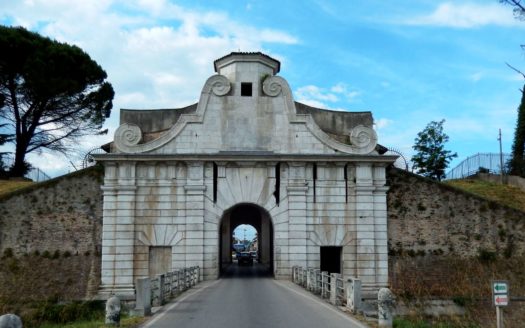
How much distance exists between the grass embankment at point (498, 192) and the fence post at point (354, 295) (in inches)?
716

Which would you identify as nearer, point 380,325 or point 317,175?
point 380,325

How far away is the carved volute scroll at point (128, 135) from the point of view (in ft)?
87.1

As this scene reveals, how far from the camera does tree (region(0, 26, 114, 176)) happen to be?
1469 inches

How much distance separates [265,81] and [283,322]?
16771mm

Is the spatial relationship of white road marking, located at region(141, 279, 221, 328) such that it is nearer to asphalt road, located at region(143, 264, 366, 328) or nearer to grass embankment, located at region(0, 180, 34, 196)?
asphalt road, located at region(143, 264, 366, 328)

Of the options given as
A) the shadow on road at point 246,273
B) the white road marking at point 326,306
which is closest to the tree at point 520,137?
the shadow on road at point 246,273

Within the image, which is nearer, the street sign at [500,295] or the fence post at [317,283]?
the street sign at [500,295]

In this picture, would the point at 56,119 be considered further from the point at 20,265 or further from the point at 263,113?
the point at 263,113

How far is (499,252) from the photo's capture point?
27484 mm

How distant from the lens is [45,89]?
1491 inches

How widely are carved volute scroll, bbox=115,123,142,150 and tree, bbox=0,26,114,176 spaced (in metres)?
13.6

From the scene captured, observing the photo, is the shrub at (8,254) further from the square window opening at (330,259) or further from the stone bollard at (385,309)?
the stone bollard at (385,309)

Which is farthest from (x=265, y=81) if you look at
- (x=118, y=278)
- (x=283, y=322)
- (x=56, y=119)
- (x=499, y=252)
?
(x=56, y=119)

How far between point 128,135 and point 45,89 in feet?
47.2
